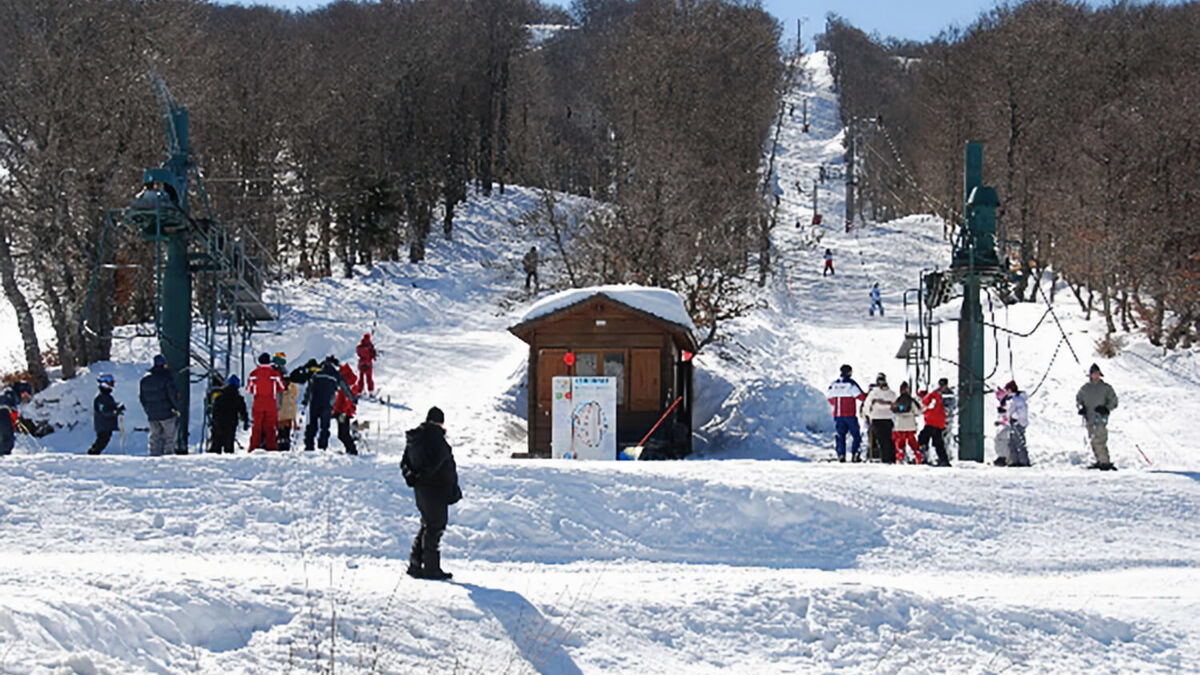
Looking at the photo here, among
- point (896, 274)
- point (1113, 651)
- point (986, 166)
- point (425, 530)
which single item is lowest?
point (1113, 651)

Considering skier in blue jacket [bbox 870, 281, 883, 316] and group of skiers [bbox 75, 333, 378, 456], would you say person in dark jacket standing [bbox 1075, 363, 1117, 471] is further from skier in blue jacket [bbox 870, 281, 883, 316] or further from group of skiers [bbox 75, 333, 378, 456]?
skier in blue jacket [bbox 870, 281, 883, 316]

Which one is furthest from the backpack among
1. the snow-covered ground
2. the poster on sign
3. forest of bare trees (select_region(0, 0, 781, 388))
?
forest of bare trees (select_region(0, 0, 781, 388))

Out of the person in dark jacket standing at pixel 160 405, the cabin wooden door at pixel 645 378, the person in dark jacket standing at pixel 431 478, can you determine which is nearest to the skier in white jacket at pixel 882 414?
the cabin wooden door at pixel 645 378

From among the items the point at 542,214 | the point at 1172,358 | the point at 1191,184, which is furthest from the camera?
the point at 542,214

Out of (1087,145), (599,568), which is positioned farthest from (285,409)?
(1087,145)

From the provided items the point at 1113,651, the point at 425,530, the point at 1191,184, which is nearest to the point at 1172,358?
the point at 1191,184

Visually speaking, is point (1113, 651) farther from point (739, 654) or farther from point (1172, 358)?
point (1172, 358)

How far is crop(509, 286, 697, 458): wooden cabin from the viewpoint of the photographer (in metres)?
25.0

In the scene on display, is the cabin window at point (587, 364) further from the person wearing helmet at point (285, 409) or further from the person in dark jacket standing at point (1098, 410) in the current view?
the person in dark jacket standing at point (1098, 410)

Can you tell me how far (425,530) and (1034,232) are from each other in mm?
38050

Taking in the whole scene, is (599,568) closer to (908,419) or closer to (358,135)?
(908,419)

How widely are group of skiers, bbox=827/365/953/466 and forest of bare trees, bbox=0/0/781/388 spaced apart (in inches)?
490

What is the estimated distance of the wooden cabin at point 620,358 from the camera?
2498cm

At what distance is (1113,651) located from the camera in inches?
424
